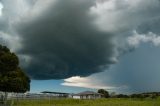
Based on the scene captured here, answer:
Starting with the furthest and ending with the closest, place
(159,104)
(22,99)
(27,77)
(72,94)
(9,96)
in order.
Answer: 1. (72,94)
2. (27,77)
3. (22,99)
4. (9,96)
5. (159,104)

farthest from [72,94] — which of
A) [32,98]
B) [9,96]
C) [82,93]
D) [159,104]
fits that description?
[159,104]

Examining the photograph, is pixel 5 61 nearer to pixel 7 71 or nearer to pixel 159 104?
pixel 7 71

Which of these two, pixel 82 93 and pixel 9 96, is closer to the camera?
pixel 9 96

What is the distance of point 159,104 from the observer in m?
49.1

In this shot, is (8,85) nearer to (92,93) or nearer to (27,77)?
(27,77)

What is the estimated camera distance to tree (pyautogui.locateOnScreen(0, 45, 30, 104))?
225ft

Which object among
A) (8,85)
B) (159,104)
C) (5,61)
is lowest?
(159,104)

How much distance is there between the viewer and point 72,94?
13875cm

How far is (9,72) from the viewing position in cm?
6956

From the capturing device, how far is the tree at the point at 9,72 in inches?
2697

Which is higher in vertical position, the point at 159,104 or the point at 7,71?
the point at 7,71

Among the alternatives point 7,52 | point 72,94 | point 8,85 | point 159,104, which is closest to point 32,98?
point 8,85

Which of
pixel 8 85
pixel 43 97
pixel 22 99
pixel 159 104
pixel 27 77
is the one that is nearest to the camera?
pixel 159 104

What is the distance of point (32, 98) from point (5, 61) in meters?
8.19
